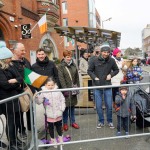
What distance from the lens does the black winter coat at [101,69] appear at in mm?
5613

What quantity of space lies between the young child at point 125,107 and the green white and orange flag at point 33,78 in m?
1.47

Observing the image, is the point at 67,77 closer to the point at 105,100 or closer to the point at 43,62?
the point at 43,62

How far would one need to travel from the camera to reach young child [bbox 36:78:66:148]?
14.5 feet

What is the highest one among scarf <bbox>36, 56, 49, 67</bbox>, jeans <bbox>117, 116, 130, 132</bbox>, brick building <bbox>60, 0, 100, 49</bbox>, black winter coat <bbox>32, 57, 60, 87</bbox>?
brick building <bbox>60, 0, 100, 49</bbox>

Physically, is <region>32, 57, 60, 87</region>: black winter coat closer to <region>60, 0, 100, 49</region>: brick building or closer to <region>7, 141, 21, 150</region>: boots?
<region>7, 141, 21, 150</region>: boots

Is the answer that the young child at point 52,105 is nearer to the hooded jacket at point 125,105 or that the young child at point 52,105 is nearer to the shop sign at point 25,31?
the hooded jacket at point 125,105

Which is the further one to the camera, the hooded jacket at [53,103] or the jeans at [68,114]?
the jeans at [68,114]

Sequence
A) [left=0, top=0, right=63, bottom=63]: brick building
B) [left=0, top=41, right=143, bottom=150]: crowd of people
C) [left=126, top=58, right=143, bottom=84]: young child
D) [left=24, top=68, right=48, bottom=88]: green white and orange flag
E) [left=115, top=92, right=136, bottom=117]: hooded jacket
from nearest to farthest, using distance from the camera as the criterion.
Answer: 1. [left=0, top=41, right=143, bottom=150]: crowd of people
2. [left=24, top=68, right=48, bottom=88]: green white and orange flag
3. [left=115, top=92, right=136, bottom=117]: hooded jacket
4. [left=126, top=58, right=143, bottom=84]: young child
5. [left=0, top=0, right=63, bottom=63]: brick building

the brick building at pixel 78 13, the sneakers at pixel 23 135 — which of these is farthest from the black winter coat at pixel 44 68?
the brick building at pixel 78 13

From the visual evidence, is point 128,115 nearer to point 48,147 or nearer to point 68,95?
point 68,95

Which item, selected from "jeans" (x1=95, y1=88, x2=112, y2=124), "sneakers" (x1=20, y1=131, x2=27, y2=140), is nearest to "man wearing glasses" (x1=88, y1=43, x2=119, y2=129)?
"jeans" (x1=95, y1=88, x2=112, y2=124)

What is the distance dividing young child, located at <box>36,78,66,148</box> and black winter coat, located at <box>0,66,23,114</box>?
39cm

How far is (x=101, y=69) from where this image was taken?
5.63 meters

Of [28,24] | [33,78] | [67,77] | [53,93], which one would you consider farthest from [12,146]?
[28,24]
